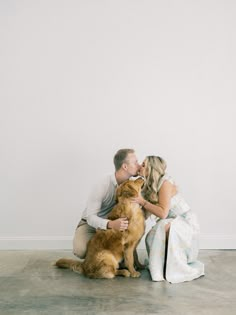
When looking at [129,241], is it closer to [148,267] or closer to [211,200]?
[148,267]

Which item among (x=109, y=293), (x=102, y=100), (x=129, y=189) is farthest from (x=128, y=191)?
(x=102, y=100)

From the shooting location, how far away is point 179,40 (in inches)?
185

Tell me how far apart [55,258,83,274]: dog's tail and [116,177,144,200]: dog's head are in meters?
0.67

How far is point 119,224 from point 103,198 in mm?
425

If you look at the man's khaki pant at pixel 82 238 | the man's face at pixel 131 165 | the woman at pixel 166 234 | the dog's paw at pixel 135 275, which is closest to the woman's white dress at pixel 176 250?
the woman at pixel 166 234

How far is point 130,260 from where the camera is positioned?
12.0 feet

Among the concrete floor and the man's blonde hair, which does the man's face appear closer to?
the man's blonde hair

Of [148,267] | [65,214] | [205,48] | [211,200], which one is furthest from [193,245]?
[205,48]

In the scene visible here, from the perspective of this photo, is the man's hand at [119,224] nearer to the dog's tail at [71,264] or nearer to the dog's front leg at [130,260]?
the dog's front leg at [130,260]

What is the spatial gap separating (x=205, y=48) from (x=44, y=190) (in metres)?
2.24

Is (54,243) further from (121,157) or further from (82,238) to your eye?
(121,157)

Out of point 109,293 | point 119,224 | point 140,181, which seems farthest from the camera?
point 140,181

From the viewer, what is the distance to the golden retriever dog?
141 inches

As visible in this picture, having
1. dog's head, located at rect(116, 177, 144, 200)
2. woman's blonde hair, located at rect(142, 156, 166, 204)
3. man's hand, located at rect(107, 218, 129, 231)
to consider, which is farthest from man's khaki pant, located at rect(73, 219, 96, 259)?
woman's blonde hair, located at rect(142, 156, 166, 204)
